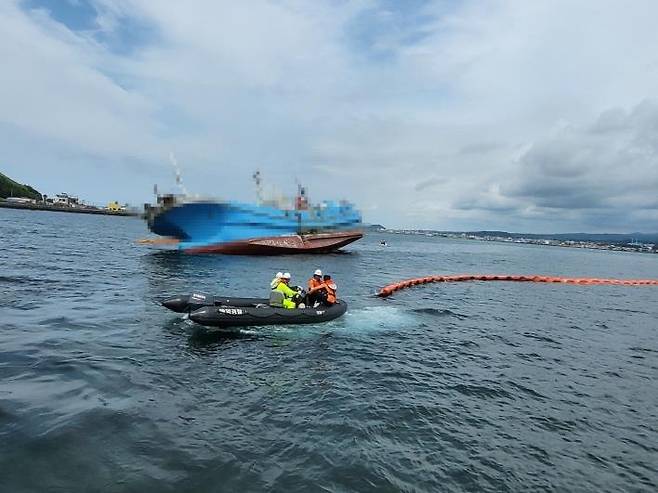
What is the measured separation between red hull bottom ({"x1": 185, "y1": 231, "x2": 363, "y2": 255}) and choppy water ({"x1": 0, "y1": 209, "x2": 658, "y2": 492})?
1121 inches

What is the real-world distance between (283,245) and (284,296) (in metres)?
36.6

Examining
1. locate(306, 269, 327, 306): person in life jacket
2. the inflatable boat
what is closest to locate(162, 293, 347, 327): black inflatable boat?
the inflatable boat

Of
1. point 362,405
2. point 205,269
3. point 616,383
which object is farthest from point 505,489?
point 205,269

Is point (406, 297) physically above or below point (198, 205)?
below

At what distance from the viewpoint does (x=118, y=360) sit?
1398cm

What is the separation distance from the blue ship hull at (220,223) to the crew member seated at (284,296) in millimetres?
32348

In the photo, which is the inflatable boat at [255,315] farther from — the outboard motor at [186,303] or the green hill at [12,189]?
the green hill at [12,189]

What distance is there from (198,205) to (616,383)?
139 feet

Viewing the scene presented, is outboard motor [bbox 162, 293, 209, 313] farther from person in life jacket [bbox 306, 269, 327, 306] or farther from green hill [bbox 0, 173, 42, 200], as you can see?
green hill [bbox 0, 173, 42, 200]

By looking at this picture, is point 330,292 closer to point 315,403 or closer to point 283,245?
point 315,403

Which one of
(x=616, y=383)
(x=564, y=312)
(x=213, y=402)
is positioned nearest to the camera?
(x=213, y=402)

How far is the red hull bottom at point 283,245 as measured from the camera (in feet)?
172

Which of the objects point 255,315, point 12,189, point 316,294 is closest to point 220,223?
point 316,294

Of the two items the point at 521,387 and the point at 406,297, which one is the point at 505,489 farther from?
the point at 406,297
